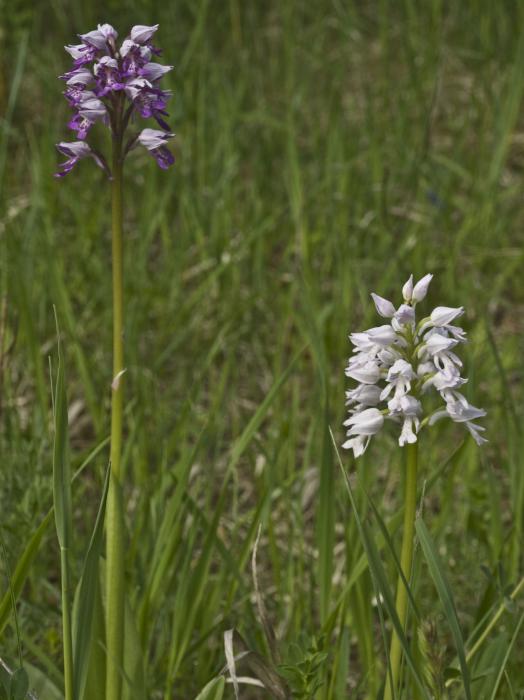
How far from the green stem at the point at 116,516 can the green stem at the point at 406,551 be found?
1.56 ft

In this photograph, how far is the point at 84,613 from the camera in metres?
1.71

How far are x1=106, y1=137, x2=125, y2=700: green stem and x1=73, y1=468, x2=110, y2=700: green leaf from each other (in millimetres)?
127

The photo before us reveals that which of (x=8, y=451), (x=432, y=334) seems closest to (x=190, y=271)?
(x=8, y=451)

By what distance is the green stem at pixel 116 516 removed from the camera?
1.83 meters

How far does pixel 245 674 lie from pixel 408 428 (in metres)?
1.17

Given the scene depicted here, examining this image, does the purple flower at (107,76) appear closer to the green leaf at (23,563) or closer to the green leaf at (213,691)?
the green leaf at (23,563)

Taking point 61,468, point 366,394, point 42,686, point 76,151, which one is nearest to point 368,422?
point 366,394

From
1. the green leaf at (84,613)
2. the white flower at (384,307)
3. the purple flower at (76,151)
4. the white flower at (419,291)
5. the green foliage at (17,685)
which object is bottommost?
the green foliage at (17,685)

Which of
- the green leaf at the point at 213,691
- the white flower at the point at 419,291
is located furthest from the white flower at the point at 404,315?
the green leaf at the point at 213,691

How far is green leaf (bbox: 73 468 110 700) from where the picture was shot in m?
1.68

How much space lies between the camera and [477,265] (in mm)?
4598

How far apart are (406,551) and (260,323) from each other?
2.67m

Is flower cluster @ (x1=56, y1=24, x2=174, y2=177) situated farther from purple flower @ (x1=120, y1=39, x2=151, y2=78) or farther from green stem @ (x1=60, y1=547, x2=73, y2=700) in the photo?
green stem @ (x1=60, y1=547, x2=73, y2=700)

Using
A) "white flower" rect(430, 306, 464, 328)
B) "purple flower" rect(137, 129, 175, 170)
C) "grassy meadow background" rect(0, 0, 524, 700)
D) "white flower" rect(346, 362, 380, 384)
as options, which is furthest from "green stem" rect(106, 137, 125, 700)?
"white flower" rect(430, 306, 464, 328)
